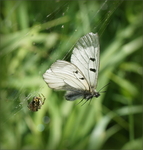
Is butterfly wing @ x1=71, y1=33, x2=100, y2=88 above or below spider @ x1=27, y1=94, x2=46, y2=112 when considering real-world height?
above

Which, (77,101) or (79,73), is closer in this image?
(79,73)

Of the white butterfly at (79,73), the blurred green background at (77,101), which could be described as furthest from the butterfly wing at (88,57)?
A: the blurred green background at (77,101)

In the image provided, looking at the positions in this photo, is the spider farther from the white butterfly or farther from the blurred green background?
the blurred green background

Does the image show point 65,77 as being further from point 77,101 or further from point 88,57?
point 77,101

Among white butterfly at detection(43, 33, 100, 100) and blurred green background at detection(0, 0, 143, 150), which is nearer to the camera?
white butterfly at detection(43, 33, 100, 100)

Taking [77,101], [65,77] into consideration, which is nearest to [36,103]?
[65,77]

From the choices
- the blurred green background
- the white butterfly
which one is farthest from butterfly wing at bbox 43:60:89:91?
the blurred green background

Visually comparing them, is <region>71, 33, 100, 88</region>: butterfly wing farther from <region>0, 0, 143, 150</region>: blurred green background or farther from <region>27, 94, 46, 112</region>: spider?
<region>0, 0, 143, 150</region>: blurred green background
